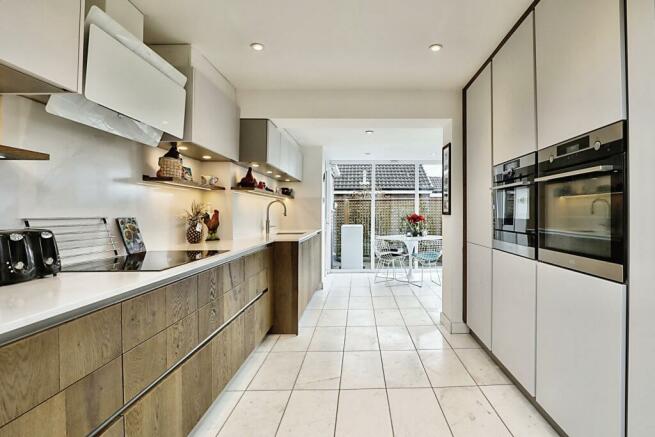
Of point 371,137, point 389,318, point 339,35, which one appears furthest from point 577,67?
point 371,137

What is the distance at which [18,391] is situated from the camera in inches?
33.2

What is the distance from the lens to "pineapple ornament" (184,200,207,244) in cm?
287

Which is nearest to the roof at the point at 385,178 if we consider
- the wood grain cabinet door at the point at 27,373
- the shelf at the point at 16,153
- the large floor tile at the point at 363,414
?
the large floor tile at the point at 363,414

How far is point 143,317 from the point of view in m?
1.33

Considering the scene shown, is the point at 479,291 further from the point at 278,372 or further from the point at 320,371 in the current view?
the point at 278,372

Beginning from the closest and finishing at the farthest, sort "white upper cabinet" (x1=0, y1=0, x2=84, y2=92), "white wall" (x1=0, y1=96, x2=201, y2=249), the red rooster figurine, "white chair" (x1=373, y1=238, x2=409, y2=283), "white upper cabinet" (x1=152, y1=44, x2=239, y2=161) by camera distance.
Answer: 1. "white upper cabinet" (x1=0, y1=0, x2=84, y2=92)
2. "white wall" (x1=0, y1=96, x2=201, y2=249)
3. "white upper cabinet" (x1=152, y1=44, x2=239, y2=161)
4. the red rooster figurine
5. "white chair" (x1=373, y1=238, x2=409, y2=283)

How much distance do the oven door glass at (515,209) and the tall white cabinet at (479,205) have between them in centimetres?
17

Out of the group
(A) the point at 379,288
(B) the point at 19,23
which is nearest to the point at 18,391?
(B) the point at 19,23

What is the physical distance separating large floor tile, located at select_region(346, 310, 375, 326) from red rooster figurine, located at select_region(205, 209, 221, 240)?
1.71 m

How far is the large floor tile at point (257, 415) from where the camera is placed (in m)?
1.80

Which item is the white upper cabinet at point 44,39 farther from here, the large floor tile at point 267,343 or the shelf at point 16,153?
the large floor tile at point 267,343

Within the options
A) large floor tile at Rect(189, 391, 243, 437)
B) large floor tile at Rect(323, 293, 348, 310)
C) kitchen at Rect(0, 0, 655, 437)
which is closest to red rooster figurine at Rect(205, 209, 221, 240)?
kitchen at Rect(0, 0, 655, 437)

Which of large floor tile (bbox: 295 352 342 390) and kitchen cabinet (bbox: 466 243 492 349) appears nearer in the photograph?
large floor tile (bbox: 295 352 342 390)

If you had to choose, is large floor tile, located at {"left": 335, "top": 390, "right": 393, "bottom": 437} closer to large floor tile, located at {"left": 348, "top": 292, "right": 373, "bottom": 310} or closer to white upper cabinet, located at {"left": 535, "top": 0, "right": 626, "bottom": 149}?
white upper cabinet, located at {"left": 535, "top": 0, "right": 626, "bottom": 149}
